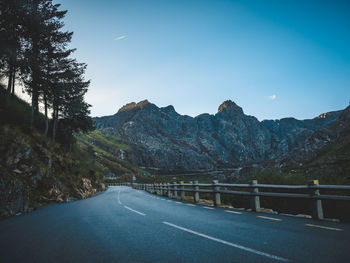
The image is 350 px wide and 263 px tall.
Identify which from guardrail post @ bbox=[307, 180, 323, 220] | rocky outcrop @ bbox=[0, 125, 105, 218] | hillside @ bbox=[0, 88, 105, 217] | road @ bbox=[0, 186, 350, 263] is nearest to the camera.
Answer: road @ bbox=[0, 186, 350, 263]

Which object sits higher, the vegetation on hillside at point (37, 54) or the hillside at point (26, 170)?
the vegetation on hillside at point (37, 54)

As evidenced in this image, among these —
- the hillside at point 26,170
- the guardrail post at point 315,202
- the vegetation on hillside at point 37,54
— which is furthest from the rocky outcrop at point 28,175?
the guardrail post at point 315,202

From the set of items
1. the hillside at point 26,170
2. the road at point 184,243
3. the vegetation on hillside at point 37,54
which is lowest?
the road at point 184,243

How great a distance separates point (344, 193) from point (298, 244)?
704 cm

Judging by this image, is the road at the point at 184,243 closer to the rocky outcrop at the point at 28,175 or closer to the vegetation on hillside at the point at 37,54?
the rocky outcrop at the point at 28,175

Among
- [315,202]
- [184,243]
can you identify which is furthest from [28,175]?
[315,202]

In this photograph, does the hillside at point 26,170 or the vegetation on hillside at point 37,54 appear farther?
the vegetation on hillside at point 37,54

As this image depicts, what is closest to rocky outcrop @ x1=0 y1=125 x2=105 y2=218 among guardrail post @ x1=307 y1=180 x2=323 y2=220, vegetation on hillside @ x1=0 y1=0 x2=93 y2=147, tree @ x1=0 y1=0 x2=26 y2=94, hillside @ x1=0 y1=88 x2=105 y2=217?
hillside @ x1=0 y1=88 x2=105 y2=217

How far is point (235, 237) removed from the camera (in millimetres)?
4836

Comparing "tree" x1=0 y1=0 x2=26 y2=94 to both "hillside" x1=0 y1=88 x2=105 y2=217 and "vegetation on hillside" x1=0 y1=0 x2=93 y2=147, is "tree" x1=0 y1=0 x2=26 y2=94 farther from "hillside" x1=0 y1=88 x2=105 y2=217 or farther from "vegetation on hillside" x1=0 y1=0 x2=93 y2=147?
"hillside" x1=0 y1=88 x2=105 y2=217

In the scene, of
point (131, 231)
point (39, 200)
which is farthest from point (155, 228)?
point (39, 200)

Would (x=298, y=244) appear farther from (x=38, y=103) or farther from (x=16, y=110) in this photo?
(x=38, y=103)

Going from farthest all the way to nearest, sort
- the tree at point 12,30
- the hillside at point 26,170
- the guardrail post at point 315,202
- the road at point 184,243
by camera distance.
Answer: the tree at point 12,30 → the hillside at point 26,170 → the guardrail post at point 315,202 → the road at point 184,243

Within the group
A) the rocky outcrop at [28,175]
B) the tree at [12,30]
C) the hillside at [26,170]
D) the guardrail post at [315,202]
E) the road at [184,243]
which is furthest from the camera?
the tree at [12,30]
